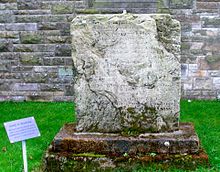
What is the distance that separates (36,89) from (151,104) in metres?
4.59

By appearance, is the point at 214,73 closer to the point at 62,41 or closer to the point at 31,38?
the point at 62,41

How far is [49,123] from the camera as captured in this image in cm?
826

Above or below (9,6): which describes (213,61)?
below

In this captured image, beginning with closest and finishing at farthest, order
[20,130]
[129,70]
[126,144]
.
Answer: [20,130] → [126,144] → [129,70]

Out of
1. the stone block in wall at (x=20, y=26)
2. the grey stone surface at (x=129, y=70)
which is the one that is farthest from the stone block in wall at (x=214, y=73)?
the grey stone surface at (x=129, y=70)

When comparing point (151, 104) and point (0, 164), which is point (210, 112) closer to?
point (151, 104)

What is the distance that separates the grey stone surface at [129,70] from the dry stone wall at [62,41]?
3.93 m

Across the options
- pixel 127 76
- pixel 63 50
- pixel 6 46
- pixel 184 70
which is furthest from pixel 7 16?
pixel 127 76

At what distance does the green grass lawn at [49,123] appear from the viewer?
622cm

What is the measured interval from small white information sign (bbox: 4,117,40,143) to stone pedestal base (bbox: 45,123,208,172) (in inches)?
19.4

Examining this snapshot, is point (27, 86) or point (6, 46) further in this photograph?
point (27, 86)

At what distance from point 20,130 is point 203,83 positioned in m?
5.43

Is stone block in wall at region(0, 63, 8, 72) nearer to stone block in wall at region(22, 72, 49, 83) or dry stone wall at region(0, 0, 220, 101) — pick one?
dry stone wall at region(0, 0, 220, 101)

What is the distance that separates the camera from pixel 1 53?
33.1 ft
